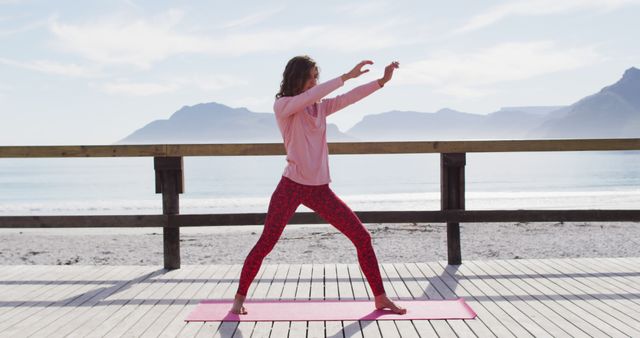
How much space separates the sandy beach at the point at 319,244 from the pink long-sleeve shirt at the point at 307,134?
219 inches

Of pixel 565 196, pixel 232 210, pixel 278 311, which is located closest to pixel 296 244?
pixel 278 311

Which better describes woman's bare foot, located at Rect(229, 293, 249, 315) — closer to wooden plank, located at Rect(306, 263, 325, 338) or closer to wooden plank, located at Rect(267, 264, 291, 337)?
wooden plank, located at Rect(267, 264, 291, 337)

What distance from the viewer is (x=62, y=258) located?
32.3 feet

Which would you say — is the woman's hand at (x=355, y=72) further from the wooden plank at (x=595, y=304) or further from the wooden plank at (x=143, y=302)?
the wooden plank at (x=595, y=304)

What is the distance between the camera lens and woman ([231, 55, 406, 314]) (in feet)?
11.4

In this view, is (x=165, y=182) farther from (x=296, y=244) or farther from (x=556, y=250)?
(x=556, y=250)

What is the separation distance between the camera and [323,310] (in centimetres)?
400

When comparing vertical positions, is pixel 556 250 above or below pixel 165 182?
below

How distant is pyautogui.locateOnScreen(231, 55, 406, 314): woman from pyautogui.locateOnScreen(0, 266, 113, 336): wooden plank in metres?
1.45

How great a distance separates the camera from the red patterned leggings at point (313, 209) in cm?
364

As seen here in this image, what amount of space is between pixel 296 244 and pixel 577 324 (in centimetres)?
752

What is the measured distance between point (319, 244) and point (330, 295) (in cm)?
647

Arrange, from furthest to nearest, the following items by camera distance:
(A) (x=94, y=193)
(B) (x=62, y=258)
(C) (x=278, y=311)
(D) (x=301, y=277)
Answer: (A) (x=94, y=193)
(B) (x=62, y=258)
(D) (x=301, y=277)
(C) (x=278, y=311)

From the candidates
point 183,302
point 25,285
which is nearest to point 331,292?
point 183,302
